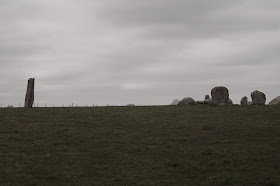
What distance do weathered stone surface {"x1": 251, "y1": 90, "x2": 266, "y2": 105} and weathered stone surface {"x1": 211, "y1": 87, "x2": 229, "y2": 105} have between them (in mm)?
5224

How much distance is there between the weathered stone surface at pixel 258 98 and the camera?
62531 millimetres

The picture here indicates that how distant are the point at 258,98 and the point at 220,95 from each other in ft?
22.3

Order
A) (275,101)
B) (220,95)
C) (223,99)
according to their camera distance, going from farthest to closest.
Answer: (275,101) → (220,95) → (223,99)

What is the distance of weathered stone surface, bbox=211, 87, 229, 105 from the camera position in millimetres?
59750

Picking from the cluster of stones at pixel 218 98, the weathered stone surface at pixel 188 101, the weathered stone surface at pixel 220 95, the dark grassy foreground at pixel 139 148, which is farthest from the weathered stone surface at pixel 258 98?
the dark grassy foreground at pixel 139 148

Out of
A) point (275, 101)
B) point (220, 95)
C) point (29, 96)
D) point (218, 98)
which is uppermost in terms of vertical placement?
point (220, 95)

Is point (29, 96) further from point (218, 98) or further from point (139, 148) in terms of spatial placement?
point (139, 148)

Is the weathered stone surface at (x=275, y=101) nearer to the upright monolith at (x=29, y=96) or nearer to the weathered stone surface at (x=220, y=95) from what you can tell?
the weathered stone surface at (x=220, y=95)

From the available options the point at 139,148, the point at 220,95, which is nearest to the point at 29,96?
the point at 220,95

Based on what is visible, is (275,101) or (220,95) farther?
(275,101)

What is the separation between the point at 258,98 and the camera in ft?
206

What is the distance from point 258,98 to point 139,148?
125ft

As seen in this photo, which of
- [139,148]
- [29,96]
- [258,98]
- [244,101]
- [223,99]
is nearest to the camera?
[139,148]

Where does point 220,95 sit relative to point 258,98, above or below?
above
